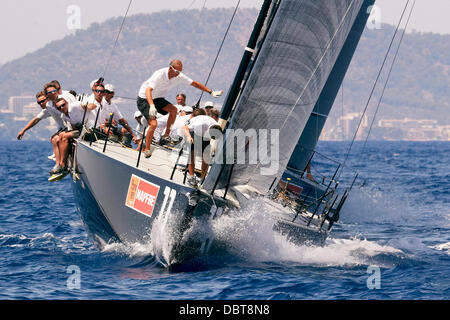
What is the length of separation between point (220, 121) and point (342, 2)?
6.79ft

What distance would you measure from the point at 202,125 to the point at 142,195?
1.04 metres

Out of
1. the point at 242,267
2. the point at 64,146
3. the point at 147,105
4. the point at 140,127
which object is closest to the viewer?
the point at 242,267

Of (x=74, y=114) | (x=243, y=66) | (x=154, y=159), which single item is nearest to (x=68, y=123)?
(x=74, y=114)

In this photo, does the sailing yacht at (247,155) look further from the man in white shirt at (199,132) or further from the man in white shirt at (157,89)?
the man in white shirt at (157,89)

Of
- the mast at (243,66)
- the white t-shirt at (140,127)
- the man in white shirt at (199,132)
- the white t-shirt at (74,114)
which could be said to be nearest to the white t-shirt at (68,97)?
the white t-shirt at (74,114)

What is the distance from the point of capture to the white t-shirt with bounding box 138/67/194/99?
9.17 m

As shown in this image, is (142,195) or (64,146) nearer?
(142,195)

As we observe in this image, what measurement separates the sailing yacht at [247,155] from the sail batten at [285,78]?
0.01 meters

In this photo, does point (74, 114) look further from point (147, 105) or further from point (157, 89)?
point (157, 89)

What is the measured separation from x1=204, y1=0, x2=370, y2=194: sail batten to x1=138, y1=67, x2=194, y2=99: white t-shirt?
131cm

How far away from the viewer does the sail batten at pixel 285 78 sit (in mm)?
7891

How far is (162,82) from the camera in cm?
925

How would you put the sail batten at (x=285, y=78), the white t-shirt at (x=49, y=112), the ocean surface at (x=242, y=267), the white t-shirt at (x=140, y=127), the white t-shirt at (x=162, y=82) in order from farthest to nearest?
the white t-shirt at (x=140, y=127), the white t-shirt at (x=49, y=112), the white t-shirt at (x=162, y=82), the sail batten at (x=285, y=78), the ocean surface at (x=242, y=267)
